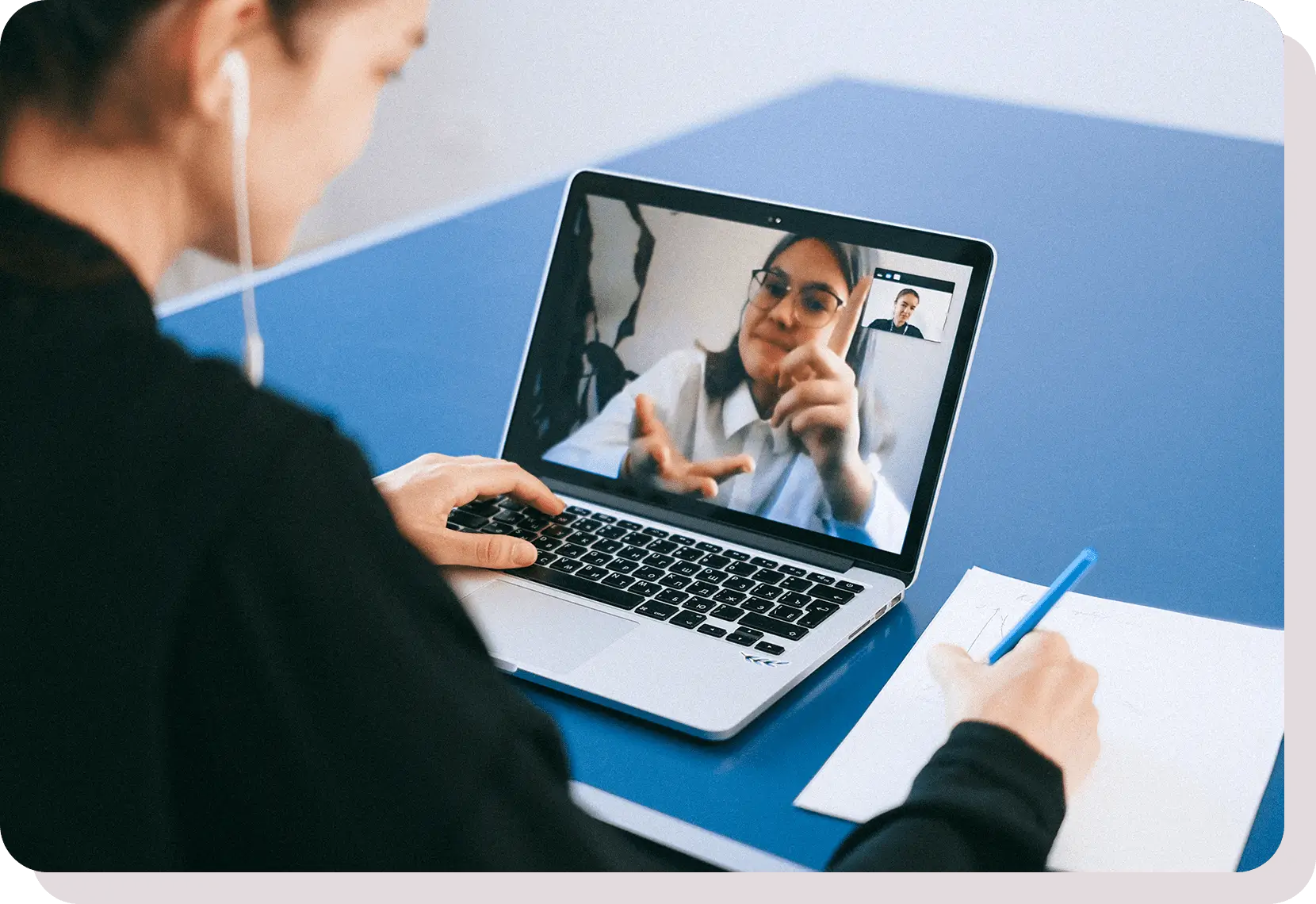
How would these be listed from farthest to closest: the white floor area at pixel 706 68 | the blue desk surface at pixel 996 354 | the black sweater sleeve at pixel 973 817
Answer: the white floor area at pixel 706 68 < the blue desk surface at pixel 996 354 < the black sweater sleeve at pixel 973 817

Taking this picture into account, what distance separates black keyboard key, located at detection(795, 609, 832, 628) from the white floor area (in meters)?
0.81

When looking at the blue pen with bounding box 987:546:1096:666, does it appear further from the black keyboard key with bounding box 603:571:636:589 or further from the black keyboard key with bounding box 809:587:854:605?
the black keyboard key with bounding box 603:571:636:589

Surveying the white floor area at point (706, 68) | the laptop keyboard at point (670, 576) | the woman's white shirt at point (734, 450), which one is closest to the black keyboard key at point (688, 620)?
the laptop keyboard at point (670, 576)

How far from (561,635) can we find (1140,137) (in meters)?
1.04

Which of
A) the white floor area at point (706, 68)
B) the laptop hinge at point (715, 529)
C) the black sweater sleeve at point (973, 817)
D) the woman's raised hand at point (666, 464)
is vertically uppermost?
the white floor area at point (706, 68)

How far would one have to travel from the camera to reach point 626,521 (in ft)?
2.50

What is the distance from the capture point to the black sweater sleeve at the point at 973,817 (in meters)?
0.47

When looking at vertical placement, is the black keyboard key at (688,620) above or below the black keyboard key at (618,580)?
below

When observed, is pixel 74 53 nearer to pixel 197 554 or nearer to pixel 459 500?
pixel 197 554

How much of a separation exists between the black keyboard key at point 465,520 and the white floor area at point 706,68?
65cm

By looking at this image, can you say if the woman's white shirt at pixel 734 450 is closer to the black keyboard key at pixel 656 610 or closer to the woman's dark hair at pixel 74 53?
the black keyboard key at pixel 656 610

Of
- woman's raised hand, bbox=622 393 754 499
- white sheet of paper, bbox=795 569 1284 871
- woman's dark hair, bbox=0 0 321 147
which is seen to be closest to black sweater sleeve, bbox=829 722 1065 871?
white sheet of paper, bbox=795 569 1284 871

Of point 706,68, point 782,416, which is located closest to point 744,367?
point 782,416

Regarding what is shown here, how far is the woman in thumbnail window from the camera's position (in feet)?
2.34
